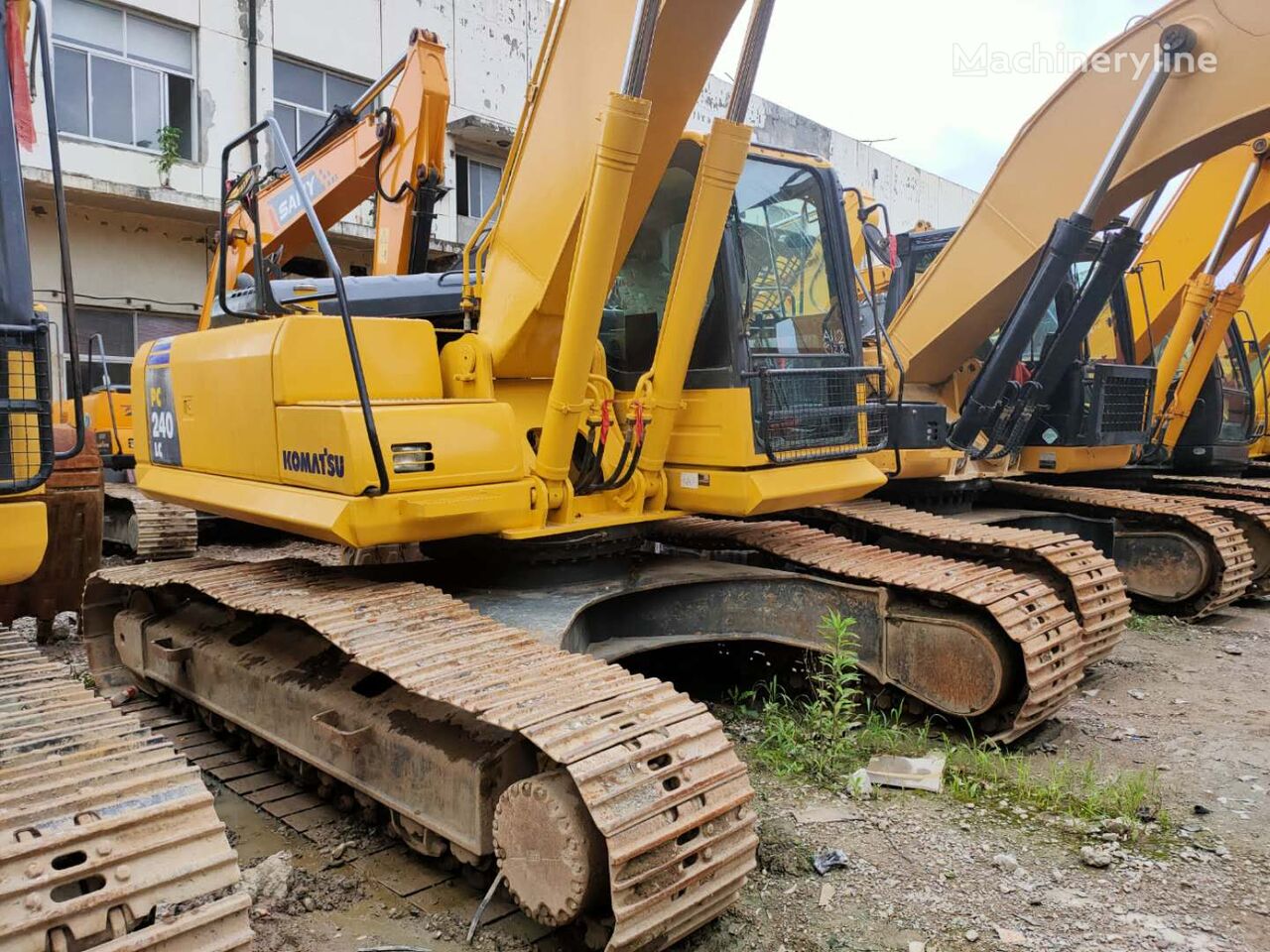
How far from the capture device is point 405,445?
376 cm

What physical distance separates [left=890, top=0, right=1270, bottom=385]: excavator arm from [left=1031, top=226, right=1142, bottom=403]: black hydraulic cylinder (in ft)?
1.27

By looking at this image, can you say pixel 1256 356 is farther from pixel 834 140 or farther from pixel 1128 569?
pixel 834 140

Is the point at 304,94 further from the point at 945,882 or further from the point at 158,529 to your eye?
the point at 945,882

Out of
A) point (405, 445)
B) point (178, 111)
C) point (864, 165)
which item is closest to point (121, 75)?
point (178, 111)

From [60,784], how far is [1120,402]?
7.57 metres

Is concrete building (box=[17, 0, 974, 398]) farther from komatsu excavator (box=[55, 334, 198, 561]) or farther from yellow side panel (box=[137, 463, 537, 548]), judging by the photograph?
yellow side panel (box=[137, 463, 537, 548])

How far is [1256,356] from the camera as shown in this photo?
37.8ft

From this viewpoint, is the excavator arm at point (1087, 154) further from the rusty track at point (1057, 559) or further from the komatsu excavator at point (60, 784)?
the komatsu excavator at point (60, 784)

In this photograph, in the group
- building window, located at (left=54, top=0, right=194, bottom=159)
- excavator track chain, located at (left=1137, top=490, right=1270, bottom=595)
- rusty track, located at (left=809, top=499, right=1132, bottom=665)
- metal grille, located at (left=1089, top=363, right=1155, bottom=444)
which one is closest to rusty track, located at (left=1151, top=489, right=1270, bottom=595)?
excavator track chain, located at (left=1137, top=490, right=1270, bottom=595)

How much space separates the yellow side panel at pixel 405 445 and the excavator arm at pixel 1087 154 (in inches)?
169

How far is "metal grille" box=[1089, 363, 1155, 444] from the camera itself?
7613 mm

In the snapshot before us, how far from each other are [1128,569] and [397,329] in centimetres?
590

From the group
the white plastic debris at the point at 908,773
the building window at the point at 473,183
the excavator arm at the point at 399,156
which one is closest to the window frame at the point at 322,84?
the building window at the point at 473,183

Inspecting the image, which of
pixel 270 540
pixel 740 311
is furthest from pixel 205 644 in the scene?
pixel 270 540
